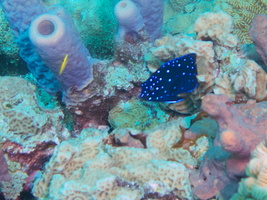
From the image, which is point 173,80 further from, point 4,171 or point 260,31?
point 4,171

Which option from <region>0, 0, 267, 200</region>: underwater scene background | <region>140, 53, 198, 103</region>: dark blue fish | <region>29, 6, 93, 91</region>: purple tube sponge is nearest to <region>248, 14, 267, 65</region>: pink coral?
<region>0, 0, 267, 200</region>: underwater scene background

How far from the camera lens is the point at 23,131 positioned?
317 centimetres

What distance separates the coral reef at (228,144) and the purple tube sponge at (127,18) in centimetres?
229

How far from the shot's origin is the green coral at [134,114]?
393cm

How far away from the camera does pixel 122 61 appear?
418 cm

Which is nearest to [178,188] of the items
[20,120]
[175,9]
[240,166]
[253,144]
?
[240,166]

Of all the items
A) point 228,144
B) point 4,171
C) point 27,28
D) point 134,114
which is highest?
point 27,28

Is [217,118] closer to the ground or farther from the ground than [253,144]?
farther from the ground

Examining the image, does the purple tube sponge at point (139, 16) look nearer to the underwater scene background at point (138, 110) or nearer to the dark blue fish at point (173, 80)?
the underwater scene background at point (138, 110)

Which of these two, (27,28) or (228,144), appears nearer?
(228,144)

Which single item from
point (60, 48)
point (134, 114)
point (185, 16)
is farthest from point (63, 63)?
point (185, 16)

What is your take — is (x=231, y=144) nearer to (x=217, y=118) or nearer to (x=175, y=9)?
(x=217, y=118)

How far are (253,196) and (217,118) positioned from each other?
0.58 metres

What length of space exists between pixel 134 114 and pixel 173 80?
4.66 feet
